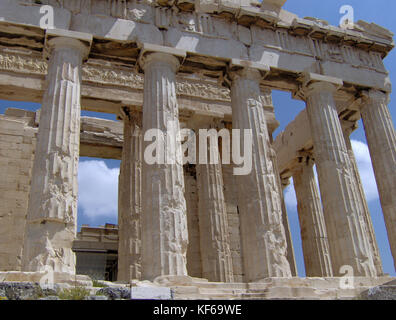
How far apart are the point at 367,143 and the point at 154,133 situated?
890 cm

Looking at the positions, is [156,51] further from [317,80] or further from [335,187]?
[335,187]

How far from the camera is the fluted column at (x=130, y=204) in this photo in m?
15.0

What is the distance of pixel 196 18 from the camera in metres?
15.6

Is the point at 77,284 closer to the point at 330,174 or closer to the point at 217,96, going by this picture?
the point at 330,174

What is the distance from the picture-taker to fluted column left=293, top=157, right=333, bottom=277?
1938 cm

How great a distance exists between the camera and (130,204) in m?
15.9

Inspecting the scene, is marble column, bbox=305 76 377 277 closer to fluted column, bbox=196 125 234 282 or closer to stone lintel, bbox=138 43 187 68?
fluted column, bbox=196 125 234 282

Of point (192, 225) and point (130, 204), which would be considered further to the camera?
point (192, 225)

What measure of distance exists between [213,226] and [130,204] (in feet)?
11.0

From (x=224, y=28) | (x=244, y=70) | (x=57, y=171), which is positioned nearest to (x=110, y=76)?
(x=224, y=28)

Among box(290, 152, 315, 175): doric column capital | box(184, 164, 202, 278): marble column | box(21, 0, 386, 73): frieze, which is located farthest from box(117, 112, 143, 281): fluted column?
box(290, 152, 315, 175): doric column capital

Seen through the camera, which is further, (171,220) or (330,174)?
(330,174)

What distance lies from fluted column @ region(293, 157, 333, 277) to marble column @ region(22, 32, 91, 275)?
12102mm
